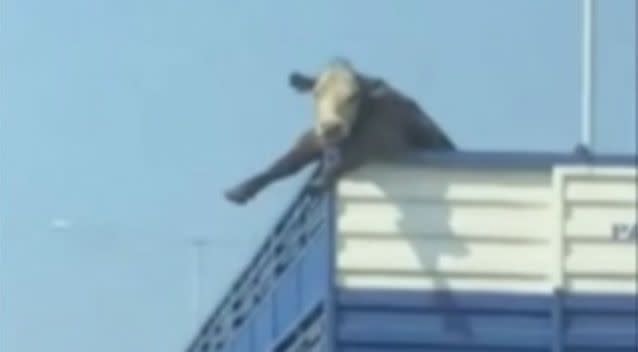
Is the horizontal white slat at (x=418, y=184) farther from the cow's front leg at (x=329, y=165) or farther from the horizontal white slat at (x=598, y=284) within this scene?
the horizontal white slat at (x=598, y=284)

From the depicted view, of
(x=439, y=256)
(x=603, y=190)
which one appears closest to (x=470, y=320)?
(x=439, y=256)

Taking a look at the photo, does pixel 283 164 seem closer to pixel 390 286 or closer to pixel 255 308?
pixel 390 286

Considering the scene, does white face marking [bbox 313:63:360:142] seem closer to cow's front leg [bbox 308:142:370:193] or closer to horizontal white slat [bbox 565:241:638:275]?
cow's front leg [bbox 308:142:370:193]

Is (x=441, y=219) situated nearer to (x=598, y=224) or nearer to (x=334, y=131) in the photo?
(x=334, y=131)

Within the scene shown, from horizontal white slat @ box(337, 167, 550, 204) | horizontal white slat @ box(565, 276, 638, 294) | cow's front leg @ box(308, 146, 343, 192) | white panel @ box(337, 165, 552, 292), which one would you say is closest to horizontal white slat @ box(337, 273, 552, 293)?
white panel @ box(337, 165, 552, 292)

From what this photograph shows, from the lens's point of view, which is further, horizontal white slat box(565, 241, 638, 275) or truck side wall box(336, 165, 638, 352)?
horizontal white slat box(565, 241, 638, 275)

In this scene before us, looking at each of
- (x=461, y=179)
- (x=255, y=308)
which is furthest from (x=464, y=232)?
(x=255, y=308)

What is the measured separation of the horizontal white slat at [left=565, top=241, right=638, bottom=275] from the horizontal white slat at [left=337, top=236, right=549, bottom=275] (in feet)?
0.60

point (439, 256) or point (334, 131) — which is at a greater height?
point (334, 131)

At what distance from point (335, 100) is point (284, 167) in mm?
941

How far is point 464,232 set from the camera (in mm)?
25531

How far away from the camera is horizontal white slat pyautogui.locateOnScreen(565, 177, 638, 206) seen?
25.7 m

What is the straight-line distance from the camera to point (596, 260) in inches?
1012

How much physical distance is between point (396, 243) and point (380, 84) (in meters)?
1.10
